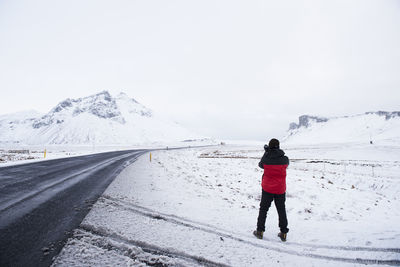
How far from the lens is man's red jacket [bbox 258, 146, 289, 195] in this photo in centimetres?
443

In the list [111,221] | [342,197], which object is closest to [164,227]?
[111,221]

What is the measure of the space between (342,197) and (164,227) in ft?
29.1

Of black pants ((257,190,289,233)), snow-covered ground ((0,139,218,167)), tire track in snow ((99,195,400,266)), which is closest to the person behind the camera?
tire track in snow ((99,195,400,266))

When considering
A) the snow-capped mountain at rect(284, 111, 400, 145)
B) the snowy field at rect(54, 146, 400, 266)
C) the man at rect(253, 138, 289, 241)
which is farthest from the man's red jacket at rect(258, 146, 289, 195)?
the snow-capped mountain at rect(284, 111, 400, 145)

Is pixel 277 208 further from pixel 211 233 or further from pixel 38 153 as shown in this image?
pixel 38 153

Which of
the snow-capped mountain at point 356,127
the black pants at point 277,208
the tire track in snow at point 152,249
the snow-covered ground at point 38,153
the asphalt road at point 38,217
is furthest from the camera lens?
the snow-capped mountain at point 356,127

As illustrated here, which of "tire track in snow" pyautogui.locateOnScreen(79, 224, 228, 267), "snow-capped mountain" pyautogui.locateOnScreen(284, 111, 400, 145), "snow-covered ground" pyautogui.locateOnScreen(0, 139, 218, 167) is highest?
"snow-capped mountain" pyautogui.locateOnScreen(284, 111, 400, 145)

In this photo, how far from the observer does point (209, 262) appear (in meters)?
3.05

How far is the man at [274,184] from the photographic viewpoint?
439 cm

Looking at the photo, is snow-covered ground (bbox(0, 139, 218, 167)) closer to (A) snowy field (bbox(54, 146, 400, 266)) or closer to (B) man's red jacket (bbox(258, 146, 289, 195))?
(A) snowy field (bbox(54, 146, 400, 266))

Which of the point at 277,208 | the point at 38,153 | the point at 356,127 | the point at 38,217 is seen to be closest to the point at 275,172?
the point at 277,208

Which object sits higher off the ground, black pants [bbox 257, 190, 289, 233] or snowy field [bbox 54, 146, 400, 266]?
black pants [bbox 257, 190, 289, 233]

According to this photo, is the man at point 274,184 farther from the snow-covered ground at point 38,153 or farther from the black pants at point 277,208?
the snow-covered ground at point 38,153

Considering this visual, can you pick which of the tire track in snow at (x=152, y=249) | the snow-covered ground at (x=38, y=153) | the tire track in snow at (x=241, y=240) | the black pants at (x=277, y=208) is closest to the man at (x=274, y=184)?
the black pants at (x=277, y=208)
